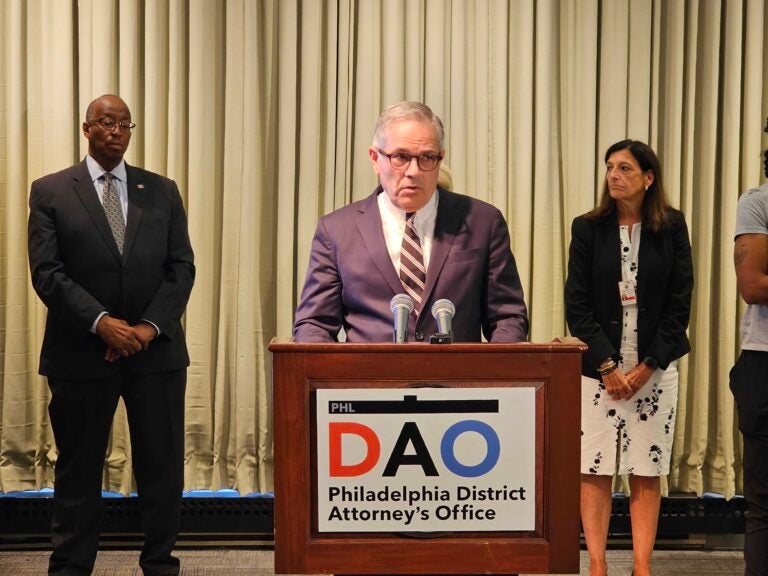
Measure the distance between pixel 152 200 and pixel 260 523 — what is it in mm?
1658

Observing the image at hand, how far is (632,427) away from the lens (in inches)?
160

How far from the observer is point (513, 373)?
2.15 metres

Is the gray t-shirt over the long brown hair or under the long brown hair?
under

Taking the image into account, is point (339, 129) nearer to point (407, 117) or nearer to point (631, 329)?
point (631, 329)

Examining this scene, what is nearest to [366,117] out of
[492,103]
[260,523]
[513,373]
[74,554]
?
[492,103]

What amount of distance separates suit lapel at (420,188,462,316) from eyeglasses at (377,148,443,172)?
16 centimetres

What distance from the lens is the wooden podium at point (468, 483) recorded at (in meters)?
2.13

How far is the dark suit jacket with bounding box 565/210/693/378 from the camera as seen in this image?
158 inches

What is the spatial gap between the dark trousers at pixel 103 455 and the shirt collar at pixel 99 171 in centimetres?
79

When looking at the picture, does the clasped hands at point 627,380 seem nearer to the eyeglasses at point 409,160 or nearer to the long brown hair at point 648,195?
the long brown hair at point 648,195

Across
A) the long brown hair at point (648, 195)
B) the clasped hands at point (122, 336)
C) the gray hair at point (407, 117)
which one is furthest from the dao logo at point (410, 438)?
the long brown hair at point (648, 195)

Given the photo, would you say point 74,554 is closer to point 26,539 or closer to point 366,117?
point 26,539

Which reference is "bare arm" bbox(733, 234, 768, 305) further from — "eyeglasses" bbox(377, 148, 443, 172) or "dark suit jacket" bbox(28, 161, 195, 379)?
"dark suit jacket" bbox(28, 161, 195, 379)

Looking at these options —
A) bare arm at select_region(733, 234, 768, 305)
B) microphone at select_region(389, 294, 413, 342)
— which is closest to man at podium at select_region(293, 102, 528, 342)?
microphone at select_region(389, 294, 413, 342)
